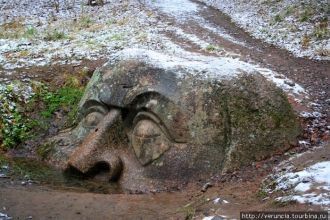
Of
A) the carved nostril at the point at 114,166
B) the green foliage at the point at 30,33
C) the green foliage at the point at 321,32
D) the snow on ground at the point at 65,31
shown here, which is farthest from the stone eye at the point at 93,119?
the green foliage at the point at 321,32

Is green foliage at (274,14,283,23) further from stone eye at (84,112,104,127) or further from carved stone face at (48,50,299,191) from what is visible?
stone eye at (84,112,104,127)

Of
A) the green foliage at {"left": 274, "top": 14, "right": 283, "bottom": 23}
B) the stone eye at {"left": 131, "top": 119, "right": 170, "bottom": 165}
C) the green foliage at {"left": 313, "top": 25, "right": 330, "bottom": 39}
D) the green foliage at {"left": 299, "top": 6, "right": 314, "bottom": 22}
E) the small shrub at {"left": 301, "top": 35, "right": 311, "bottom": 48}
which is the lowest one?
the stone eye at {"left": 131, "top": 119, "right": 170, "bottom": 165}

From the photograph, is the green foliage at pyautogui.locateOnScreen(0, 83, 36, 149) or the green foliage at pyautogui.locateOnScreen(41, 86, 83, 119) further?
the green foliage at pyautogui.locateOnScreen(41, 86, 83, 119)

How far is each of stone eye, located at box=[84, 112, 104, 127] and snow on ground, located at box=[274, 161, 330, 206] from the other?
3.60m

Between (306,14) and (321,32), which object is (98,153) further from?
(306,14)

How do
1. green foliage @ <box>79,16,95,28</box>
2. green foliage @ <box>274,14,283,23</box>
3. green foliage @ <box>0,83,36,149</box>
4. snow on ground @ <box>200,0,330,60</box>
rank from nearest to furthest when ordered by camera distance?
green foliage @ <box>0,83,36,149</box> → snow on ground @ <box>200,0,330,60</box> → green foliage @ <box>274,14,283,23</box> → green foliage @ <box>79,16,95,28</box>

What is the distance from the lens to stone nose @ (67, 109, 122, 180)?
728 centimetres

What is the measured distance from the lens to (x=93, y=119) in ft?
26.2

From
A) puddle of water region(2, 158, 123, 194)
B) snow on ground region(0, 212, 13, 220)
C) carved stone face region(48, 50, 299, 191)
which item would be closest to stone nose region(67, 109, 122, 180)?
carved stone face region(48, 50, 299, 191)

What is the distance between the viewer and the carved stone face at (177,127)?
7094mm

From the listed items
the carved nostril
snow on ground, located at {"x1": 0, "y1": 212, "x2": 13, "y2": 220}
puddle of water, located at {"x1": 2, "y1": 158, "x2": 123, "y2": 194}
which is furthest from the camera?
the carved nostril

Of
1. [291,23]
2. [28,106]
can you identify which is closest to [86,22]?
[28,106]

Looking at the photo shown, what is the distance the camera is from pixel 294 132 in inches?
313

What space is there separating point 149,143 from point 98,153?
3.10 ft
